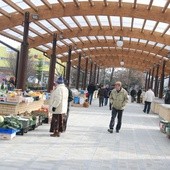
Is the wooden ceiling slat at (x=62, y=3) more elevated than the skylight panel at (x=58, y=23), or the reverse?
the wooden ceiling slat at (x=62, y=3)

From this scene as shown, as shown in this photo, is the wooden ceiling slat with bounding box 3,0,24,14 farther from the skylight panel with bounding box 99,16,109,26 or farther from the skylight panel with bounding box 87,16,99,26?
the skylight panel with bounding box 99,16,109,26

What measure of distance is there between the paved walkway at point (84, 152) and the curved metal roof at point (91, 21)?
722cm

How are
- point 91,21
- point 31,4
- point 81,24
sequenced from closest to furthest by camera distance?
point 31,4
point 91,21
point 81,24

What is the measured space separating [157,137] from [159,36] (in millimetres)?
12297

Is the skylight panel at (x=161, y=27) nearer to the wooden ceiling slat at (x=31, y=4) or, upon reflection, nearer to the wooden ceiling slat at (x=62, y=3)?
the wooden ceiling slat at (x=62, y=3)

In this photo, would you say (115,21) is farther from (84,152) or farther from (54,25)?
(84,152)

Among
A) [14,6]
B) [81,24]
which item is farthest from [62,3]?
[81,24]

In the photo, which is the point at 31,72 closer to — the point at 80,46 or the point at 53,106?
the point at 80,46

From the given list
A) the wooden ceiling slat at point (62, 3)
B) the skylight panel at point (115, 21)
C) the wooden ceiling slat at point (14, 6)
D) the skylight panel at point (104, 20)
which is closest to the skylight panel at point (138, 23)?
the skylight panel at point (115, 21)

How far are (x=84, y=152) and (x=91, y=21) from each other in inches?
571

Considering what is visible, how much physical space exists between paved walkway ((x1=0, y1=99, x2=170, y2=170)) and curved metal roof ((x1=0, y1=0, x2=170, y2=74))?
7223 mm

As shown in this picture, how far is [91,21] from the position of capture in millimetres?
21859

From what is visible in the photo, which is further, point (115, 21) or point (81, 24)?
point (81, 24)

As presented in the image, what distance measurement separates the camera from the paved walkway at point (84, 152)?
6758 millimetres
